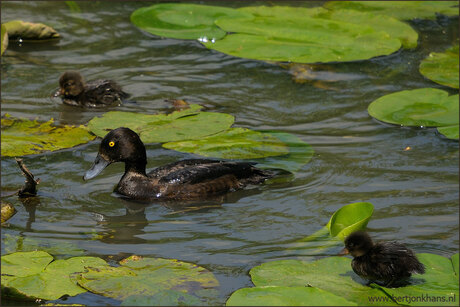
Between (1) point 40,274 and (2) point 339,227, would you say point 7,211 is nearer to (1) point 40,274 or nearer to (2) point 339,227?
(1) point 40,274

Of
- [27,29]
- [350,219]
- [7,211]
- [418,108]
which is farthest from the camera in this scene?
[27,29]

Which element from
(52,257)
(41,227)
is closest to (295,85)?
(41,227)

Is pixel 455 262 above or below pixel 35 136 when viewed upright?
above

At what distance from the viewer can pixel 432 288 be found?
5.59 m

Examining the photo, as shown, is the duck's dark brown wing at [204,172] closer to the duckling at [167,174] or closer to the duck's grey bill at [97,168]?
the duckling at [167,174]

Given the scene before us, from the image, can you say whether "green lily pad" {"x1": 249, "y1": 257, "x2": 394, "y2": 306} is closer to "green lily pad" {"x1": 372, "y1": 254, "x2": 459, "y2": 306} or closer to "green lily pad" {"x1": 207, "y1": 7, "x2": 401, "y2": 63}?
"green lily pad" {"x1": 372, "y1": 254, "x2": 459, "y2": 306}

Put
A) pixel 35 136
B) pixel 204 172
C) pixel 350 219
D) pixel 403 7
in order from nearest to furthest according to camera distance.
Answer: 1. pixel 350 219
2. pixel 204 172
3. pixel 35 136
4. pixel 403 7

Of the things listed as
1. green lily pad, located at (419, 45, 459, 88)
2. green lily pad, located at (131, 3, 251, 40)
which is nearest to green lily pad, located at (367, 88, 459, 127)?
green lily pad, located at (419, 45, 459, 88)

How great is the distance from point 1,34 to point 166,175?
383 cm

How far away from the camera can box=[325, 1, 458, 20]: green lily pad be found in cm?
1314

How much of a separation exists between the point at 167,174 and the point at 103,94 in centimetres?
265

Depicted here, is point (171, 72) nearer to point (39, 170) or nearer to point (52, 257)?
point (39, 170)

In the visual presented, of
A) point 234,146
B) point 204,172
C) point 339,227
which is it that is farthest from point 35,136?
point 339,227

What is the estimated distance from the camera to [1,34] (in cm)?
1076
